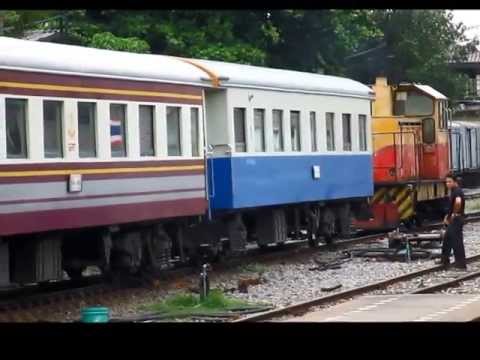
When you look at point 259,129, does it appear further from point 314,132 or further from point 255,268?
point 255,268

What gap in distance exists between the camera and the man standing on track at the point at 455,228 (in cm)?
1576

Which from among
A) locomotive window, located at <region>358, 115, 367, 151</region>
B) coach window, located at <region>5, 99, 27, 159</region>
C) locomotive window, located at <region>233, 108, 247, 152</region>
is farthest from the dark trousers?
coach window, located at <region>5, 99, 27, 159</region>

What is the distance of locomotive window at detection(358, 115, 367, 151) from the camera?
21094 millimetres

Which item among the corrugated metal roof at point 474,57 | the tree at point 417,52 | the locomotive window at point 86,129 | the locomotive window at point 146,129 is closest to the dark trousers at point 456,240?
the locomotive window at point 146,129

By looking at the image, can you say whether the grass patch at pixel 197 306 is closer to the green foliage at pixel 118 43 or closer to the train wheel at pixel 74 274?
the train wheel at pixel 74 274

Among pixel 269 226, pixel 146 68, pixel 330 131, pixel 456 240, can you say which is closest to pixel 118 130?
pixel 146 68

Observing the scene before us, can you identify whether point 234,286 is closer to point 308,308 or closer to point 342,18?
point 308,308

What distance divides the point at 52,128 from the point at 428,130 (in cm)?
1484

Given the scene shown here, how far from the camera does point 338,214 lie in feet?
68.6

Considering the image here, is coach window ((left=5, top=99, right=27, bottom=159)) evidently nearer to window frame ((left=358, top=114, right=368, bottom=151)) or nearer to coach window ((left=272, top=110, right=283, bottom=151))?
coach window ((left=272, top=110, right=283, bottom=151))

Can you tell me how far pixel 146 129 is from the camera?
14.1 meters

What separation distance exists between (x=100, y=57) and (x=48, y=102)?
61.7 inches

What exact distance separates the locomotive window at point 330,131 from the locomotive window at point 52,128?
8.17 metres
